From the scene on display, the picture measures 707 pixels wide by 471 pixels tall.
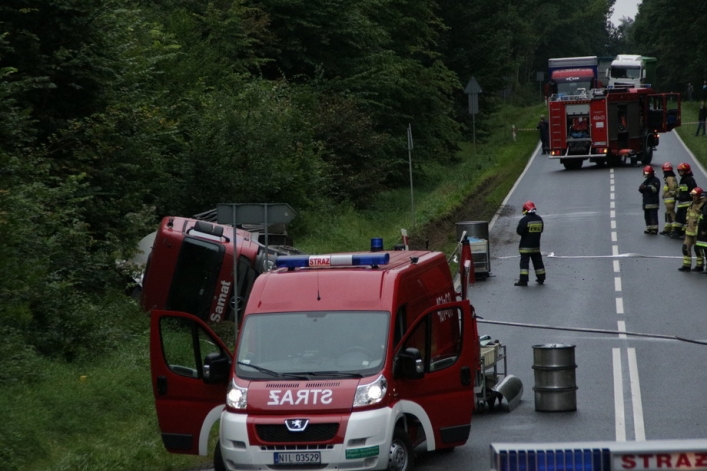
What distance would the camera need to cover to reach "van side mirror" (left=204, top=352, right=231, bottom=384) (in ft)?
33.4

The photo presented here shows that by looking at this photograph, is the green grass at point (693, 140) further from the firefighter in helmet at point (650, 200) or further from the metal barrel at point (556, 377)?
the metal barrel at point (556, 377)

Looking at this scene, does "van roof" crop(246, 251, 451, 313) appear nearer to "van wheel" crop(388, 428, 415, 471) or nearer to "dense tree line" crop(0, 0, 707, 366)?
"van wheel" crop(388, 428, 415, 471)

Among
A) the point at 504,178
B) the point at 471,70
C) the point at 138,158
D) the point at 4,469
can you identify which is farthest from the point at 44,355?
the point at 471,70

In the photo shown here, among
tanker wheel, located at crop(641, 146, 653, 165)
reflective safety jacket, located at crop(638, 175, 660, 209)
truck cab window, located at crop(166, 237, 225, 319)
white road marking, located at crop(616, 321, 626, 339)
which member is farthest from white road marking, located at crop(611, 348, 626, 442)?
tanker wheel, located at crop(641, 146, 653, 165)

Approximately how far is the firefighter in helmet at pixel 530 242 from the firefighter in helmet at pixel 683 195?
17.5ft

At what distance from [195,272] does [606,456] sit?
12.3m

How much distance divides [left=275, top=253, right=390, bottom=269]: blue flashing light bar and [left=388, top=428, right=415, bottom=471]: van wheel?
1757mm

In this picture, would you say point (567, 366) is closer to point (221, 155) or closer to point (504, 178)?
point (221, 155)

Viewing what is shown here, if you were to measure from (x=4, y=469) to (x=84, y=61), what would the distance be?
10356mm

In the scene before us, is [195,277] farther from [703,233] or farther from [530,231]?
[703,233]

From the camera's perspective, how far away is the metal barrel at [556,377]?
13.2 meters

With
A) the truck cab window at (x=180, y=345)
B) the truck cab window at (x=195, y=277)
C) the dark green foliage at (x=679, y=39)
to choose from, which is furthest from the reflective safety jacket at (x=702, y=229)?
the dark green foliage at (x=679, y=39)

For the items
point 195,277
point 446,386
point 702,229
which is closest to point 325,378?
point 446,386

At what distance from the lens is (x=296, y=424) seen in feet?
30.5
